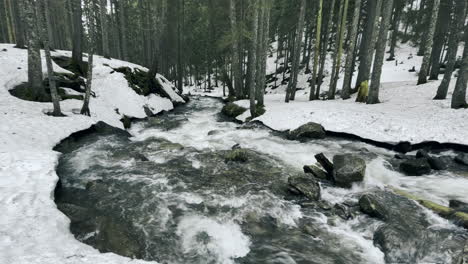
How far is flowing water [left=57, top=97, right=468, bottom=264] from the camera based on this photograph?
5.95 metres

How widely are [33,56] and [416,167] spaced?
16.8 meters

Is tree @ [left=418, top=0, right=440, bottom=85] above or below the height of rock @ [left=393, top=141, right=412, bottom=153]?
above

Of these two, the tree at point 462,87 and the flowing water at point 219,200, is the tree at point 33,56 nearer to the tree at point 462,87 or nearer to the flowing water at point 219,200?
the flowing water at point 219,200

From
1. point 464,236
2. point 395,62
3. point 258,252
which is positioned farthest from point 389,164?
point 395,62

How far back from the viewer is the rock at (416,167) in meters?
9.49

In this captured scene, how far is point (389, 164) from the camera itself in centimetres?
1030

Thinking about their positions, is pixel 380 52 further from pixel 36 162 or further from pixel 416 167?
pixel 36 162

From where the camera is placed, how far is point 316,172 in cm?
963

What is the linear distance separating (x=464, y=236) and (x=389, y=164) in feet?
14.2

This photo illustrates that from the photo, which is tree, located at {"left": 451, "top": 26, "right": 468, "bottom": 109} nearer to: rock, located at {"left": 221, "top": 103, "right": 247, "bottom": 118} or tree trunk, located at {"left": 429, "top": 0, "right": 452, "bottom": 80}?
tree trunk, located at {"left": 429, "top": 0, "right": 452, "bottom": 80}

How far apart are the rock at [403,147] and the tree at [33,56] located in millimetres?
16615

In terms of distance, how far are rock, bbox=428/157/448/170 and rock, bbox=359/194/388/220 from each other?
392 centimetres

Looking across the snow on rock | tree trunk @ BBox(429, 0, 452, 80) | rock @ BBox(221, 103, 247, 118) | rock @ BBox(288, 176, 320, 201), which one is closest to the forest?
rock @ BBox(288, 176, 320, 201)

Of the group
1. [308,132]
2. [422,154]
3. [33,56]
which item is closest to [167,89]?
[33,56]
